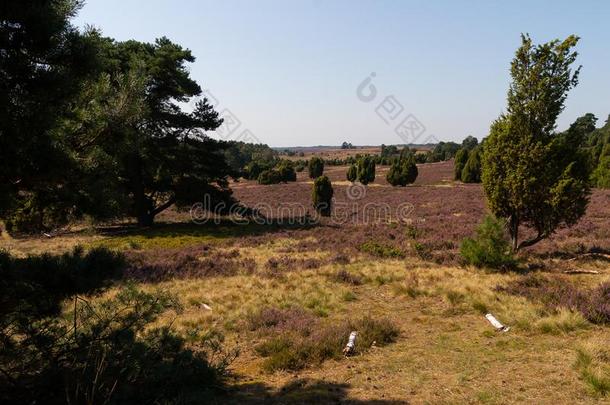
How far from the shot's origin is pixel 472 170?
5112 cm

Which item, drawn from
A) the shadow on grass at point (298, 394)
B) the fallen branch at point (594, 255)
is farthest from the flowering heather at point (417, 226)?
the shadow on grass at point (298, 394)

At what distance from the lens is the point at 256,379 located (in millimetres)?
6984

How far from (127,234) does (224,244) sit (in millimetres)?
7695

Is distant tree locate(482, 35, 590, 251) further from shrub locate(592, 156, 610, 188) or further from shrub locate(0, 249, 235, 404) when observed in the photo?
shrub locate(592, 156, 610, 188)

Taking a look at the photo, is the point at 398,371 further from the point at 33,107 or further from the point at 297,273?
the point at 297,273

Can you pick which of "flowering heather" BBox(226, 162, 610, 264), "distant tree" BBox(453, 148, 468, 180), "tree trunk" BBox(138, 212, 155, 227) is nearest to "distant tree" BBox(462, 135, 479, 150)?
"distant tree" BBox(453, 148, 468, 180)

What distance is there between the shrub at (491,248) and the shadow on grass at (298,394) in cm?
938

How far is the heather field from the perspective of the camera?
6.25 metres

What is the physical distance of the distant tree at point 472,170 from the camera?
50328mm

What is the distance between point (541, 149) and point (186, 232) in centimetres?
2076

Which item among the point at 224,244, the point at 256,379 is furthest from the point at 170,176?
the point at 256,379

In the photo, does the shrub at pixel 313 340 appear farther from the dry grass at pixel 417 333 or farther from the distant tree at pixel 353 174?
the distant tree at pixel 353 174

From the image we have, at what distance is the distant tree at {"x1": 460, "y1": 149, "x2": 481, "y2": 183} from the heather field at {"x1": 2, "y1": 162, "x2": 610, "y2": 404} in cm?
2798

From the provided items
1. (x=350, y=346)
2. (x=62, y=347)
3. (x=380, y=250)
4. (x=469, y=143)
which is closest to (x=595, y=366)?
(x=350, y=346)
